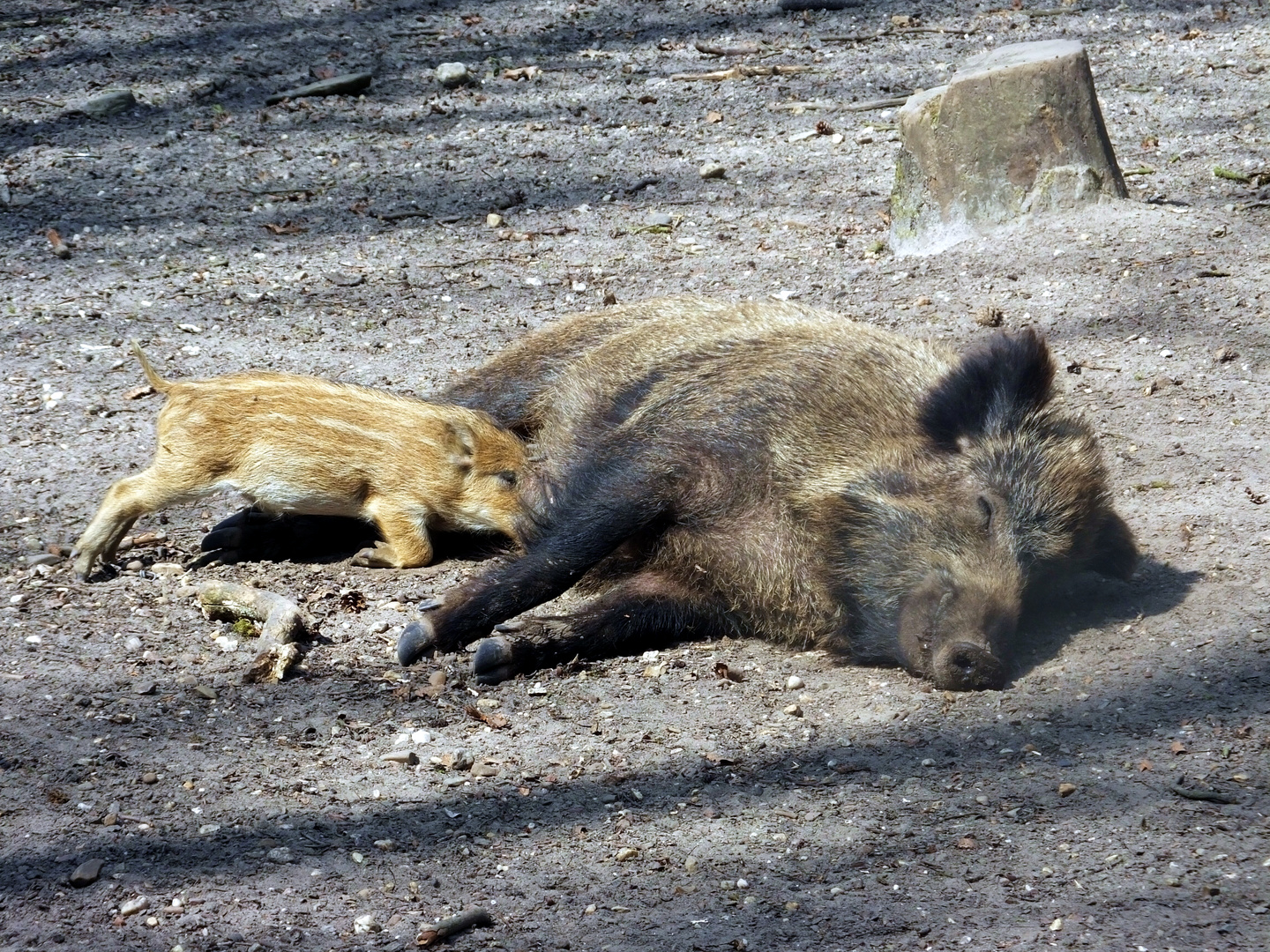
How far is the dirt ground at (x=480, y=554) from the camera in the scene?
9.29 feet

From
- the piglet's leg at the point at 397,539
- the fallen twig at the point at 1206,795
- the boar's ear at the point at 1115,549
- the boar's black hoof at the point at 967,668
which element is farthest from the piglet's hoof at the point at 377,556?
the fallen twig at the point at 1206,795

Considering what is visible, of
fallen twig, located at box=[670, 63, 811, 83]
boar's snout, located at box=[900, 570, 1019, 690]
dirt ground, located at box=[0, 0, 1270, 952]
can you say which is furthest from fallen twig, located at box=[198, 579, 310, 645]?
fallen twig, located at box=[670, 63, 811, 83]

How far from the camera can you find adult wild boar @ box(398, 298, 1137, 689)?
3.87 metres

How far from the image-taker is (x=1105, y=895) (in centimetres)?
274

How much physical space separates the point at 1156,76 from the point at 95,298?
269 inches

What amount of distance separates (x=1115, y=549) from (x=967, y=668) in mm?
855

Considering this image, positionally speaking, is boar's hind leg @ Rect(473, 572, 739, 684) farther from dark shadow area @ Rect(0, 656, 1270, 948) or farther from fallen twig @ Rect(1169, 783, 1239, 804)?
fallen twig @ Rect(1169, 783, 1239, 804)

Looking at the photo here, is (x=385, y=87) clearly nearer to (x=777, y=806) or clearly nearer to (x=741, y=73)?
(x=741, y=73)

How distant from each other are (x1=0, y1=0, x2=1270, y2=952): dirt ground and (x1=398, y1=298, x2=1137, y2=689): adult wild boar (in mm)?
180

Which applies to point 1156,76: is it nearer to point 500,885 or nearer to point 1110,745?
point 1110,745

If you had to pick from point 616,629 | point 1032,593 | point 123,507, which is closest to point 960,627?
point 1032,593

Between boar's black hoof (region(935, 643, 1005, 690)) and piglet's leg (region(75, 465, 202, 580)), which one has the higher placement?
piglet's leg (region(75, 465, 202, 580))

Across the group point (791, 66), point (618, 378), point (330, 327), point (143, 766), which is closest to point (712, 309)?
point (618, 378)

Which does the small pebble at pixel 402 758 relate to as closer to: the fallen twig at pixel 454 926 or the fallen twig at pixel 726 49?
the fallen twig at pixel 454 926
